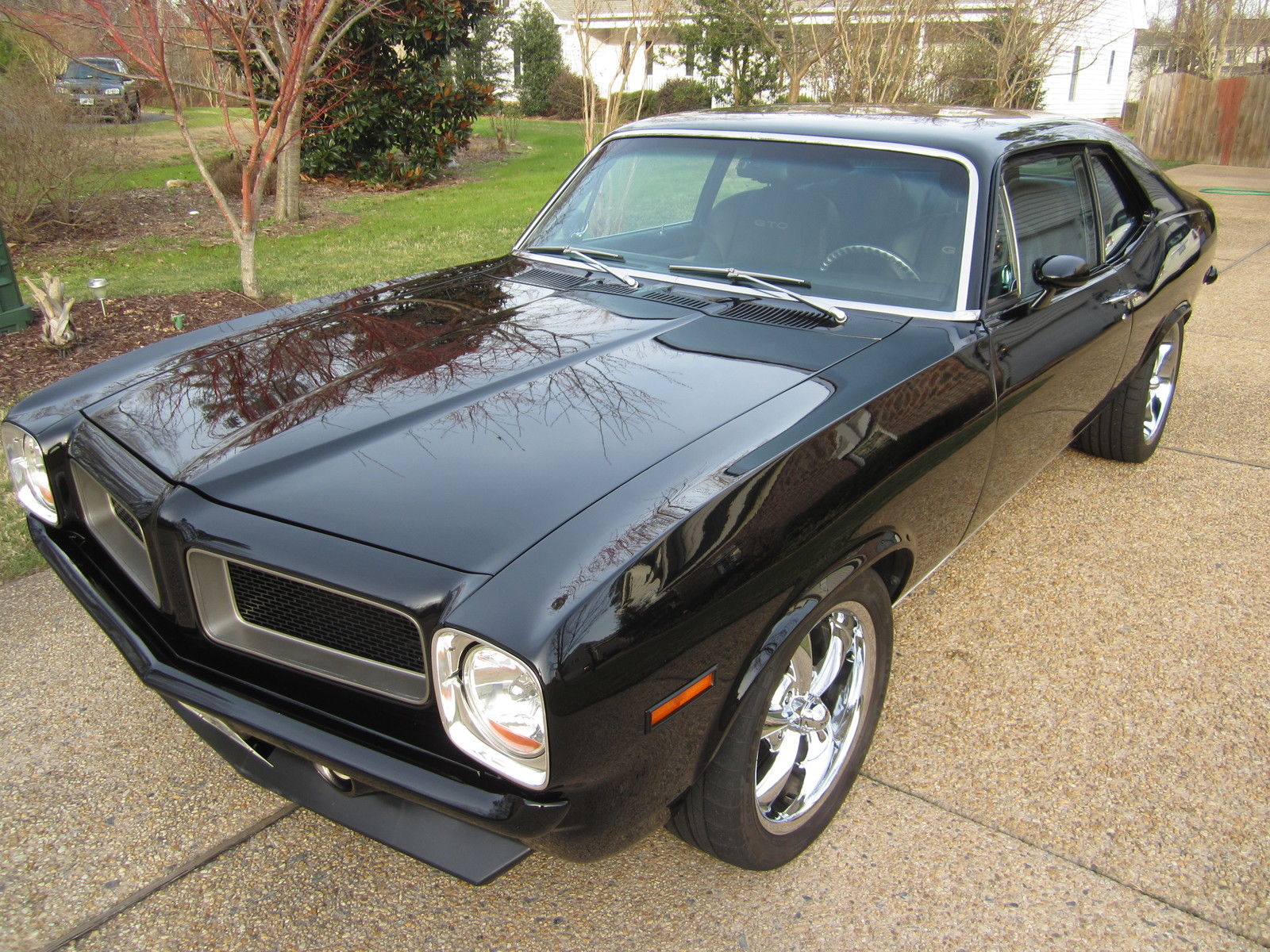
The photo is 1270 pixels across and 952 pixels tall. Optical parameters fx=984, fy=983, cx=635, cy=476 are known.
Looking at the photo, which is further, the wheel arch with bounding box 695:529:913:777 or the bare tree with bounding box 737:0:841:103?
the bare tree with bounding box 737:0:841:103

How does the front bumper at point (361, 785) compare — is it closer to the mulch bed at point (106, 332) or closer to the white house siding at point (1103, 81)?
the mulch bed at point (106, 332)

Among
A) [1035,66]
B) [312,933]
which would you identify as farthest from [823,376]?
[1035,66]

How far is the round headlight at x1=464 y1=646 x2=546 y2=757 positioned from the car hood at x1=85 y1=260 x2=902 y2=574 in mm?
173

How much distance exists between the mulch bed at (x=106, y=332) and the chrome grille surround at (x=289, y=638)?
13.1 feet

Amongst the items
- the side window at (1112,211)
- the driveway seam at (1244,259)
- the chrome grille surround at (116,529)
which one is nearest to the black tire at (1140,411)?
the side window at (1112,211)

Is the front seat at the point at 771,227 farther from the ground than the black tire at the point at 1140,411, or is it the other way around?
the front seat at the point at 771,227

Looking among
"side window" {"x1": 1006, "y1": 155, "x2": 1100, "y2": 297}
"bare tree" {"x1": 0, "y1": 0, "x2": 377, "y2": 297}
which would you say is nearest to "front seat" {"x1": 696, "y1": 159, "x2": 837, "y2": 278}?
"side window" {"x1": 1006, "y1": 155, "x2": 1100, "y2": 297}

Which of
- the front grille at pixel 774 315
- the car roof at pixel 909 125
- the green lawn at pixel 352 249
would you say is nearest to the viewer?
the front grille at pixel 774 315

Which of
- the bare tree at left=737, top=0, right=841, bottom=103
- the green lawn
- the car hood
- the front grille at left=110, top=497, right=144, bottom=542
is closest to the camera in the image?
the car hood

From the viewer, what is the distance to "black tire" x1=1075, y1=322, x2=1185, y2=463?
14.5ft

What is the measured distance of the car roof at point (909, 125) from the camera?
121 inches

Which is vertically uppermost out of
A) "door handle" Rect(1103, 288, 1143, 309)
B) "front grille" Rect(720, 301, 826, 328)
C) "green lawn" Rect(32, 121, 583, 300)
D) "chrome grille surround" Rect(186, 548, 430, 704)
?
"front grille" Rect(720, 301, 826, 328)

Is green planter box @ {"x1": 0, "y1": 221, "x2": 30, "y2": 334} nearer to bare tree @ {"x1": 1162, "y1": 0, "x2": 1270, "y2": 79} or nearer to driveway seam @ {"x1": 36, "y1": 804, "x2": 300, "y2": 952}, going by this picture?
driveway seam @ {"x1": 36, "y1": 804, "x2": 300, "y2": 952}

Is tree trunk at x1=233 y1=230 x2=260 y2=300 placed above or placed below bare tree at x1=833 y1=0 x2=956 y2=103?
below
